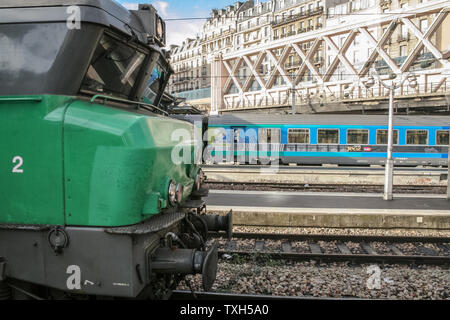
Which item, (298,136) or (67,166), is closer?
(67,166)

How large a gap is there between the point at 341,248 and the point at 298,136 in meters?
17.0

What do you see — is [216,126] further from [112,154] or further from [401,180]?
[112,154]

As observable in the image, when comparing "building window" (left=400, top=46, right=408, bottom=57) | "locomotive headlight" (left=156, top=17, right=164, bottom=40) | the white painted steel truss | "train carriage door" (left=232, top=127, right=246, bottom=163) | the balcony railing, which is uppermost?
the balcony railing

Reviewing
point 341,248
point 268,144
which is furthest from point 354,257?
point 268,144

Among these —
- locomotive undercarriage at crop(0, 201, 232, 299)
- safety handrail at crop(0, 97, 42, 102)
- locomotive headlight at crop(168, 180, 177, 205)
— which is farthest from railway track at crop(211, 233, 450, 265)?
safety handrail at crop(0, 97, 42, 102)

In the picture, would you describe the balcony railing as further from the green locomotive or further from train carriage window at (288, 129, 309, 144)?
the green locomotive

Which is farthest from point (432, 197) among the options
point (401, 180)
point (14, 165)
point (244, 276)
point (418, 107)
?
point (418, 107)

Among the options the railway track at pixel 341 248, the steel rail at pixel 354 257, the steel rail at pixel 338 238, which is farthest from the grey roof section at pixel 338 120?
the steel rail at pixel 354 257

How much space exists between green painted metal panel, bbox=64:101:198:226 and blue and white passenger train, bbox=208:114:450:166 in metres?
21.3

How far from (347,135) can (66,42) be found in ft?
74.9

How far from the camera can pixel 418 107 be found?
1431 inches

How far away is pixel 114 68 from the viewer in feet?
11.9

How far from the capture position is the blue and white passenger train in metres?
23.5

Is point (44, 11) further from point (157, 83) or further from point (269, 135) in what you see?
point (269, 135)
